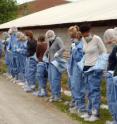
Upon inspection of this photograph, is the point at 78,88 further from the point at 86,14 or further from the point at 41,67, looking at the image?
the point at 86,14

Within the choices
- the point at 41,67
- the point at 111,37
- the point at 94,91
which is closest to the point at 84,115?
the point at 94,91

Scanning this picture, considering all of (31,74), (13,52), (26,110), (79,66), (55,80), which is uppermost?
(79,66)

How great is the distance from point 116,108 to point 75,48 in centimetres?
243

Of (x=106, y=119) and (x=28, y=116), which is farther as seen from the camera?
(x=28, y=116)

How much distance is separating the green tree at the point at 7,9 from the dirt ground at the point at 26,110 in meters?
27.0

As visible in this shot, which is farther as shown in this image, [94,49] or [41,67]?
[41,67]

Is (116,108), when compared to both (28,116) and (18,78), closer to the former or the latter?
(28,116)

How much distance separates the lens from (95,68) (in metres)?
10.5

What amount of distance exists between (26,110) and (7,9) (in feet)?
102

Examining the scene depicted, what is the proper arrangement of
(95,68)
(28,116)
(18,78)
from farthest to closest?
(18,78) → (28,116) → (95,68)

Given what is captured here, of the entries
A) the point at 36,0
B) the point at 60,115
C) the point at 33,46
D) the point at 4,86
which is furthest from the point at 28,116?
the point at 36,0

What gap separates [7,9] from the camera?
42.6m

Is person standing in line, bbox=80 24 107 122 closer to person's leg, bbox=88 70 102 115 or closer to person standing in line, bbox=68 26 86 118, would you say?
person's leg, bbox=88 70 102 115

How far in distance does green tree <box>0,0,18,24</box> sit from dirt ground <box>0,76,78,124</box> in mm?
26997
